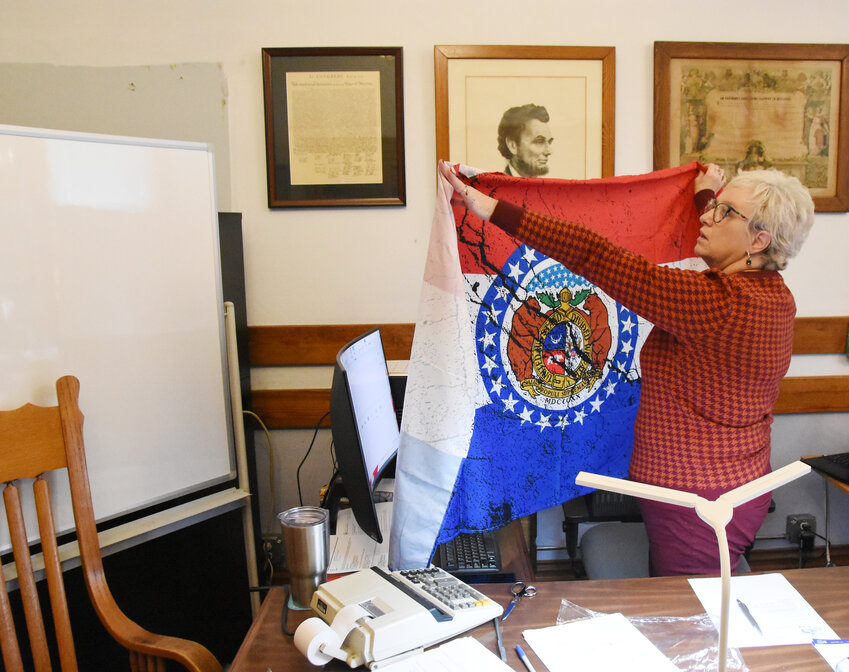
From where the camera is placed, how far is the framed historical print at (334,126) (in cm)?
210

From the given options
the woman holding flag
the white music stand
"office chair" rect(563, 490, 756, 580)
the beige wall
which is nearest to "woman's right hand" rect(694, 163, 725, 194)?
the woman holding flag

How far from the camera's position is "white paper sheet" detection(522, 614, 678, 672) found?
2.99 feet

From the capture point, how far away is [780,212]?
1267 mm

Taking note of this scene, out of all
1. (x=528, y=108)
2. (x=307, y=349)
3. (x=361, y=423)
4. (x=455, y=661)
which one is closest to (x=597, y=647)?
(x=455, y=661)

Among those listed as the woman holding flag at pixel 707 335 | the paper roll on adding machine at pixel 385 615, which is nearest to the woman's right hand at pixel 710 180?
the woman holding flag at pixel 707 335

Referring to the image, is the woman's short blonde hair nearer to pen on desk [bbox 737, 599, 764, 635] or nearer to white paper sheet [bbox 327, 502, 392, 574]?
pen on desk [bbox 737, 599, 764, 635]

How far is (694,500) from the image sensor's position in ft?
2.31

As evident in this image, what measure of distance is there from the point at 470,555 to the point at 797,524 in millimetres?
1768

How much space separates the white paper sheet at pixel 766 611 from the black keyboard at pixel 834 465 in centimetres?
106

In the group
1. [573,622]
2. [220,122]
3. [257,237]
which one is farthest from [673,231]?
[220,122]

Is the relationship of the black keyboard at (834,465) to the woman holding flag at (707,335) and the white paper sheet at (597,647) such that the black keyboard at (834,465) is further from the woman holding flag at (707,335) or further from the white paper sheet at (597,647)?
the white paper sheet at (597,647)

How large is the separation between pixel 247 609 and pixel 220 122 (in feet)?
5.56

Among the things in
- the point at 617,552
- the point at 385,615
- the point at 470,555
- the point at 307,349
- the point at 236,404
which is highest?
the point at 307,349

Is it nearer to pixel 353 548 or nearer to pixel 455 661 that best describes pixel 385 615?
pixel 455 661
